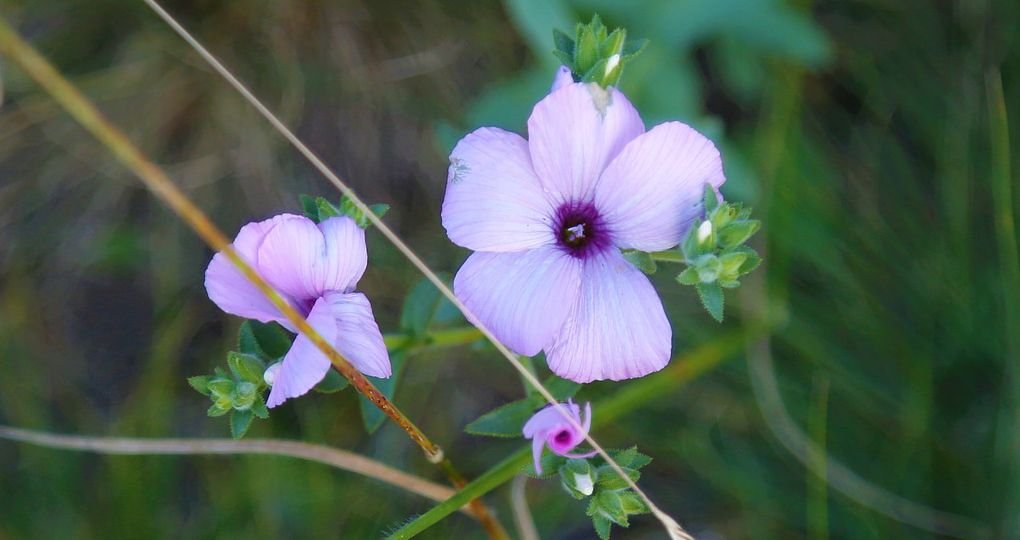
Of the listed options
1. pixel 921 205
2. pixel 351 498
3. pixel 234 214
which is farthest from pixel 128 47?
pixel 921 205

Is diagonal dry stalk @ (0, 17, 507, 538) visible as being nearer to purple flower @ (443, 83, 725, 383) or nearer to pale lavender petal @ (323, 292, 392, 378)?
pale lavender petal @ (323, 292, 392, 378)

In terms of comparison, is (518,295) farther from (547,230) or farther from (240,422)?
(240,422)

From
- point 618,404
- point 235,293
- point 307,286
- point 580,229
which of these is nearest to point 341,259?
point 307,286

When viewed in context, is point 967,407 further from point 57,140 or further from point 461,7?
point 57,140

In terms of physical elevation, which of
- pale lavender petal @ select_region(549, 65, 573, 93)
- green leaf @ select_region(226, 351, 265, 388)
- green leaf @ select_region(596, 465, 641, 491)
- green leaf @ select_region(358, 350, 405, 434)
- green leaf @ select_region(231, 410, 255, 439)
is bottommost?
green leaf @ select_region(358, 350, 405, 434)

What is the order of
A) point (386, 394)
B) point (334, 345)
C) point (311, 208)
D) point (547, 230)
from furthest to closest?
1. point (386, 394)
2. point (311, 208)
3. point (547, 230)
4. point (334, 345)

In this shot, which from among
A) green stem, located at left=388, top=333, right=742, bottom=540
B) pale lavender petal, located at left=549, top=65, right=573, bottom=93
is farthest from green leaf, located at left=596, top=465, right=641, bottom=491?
pale lavender petal, located at left=549, top=65, right=573, bottom=93
